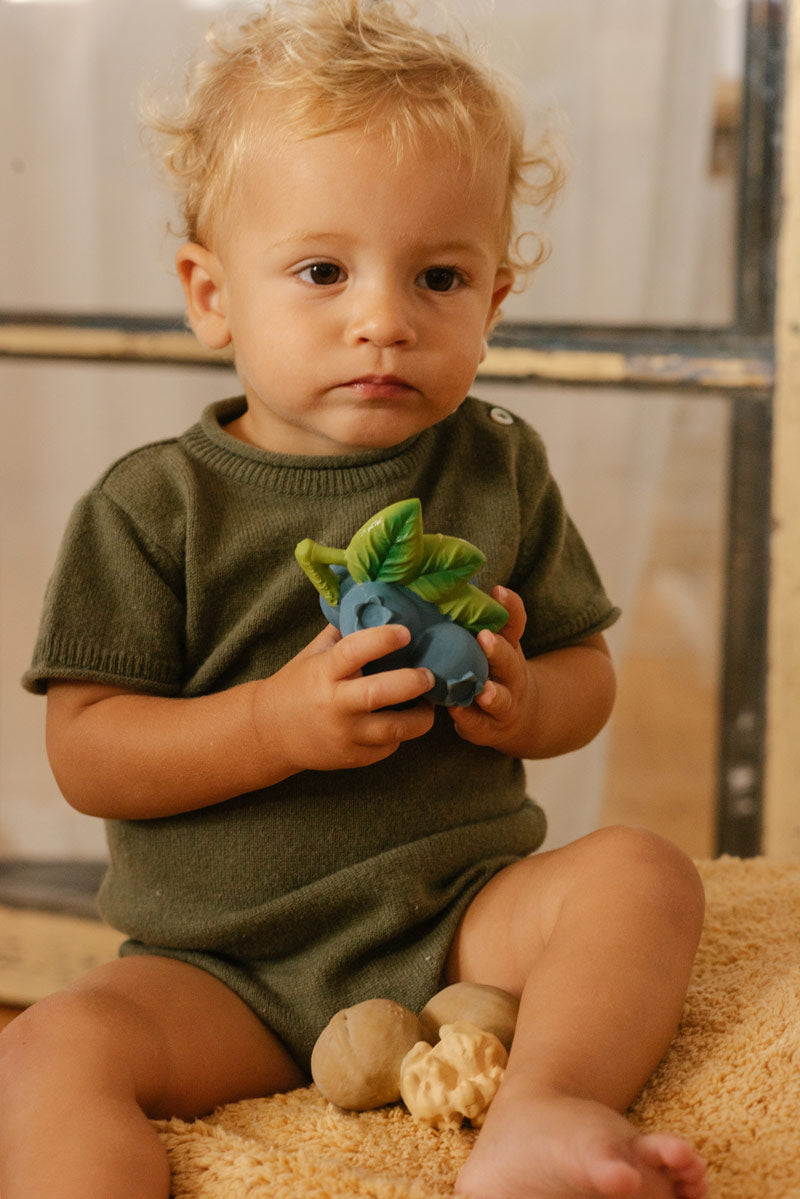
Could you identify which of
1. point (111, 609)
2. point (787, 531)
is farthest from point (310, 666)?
point (787, 531)

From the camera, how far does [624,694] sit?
2145 millimetres

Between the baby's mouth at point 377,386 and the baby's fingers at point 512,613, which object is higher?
the baby's mouth at point 377,386

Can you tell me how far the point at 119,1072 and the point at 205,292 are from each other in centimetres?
55

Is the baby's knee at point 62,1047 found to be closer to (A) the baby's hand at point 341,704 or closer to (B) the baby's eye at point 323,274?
(A) the baby's hand at point 341,704

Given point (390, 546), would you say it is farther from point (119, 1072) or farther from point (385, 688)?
point (119, 1072)

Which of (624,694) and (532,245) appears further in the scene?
(624,694)

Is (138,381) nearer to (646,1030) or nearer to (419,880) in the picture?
(419,880)

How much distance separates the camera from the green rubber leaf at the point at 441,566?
26.9 inches

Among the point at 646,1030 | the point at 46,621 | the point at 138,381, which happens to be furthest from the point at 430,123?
the point at 138,381

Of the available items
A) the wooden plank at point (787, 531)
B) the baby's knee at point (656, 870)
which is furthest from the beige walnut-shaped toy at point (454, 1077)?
the wooden plank at point (787, 531)

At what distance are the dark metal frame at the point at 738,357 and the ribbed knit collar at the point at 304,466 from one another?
0.58 metres

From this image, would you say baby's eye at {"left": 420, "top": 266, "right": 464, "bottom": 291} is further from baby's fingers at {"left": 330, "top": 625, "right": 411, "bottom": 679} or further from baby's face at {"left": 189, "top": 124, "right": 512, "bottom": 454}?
baby's fingers at {"left": 330, "top": 625, "right": 411, "bottom": 679}

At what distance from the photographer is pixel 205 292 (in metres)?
0.92

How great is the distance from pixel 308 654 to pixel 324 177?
0.31 m
